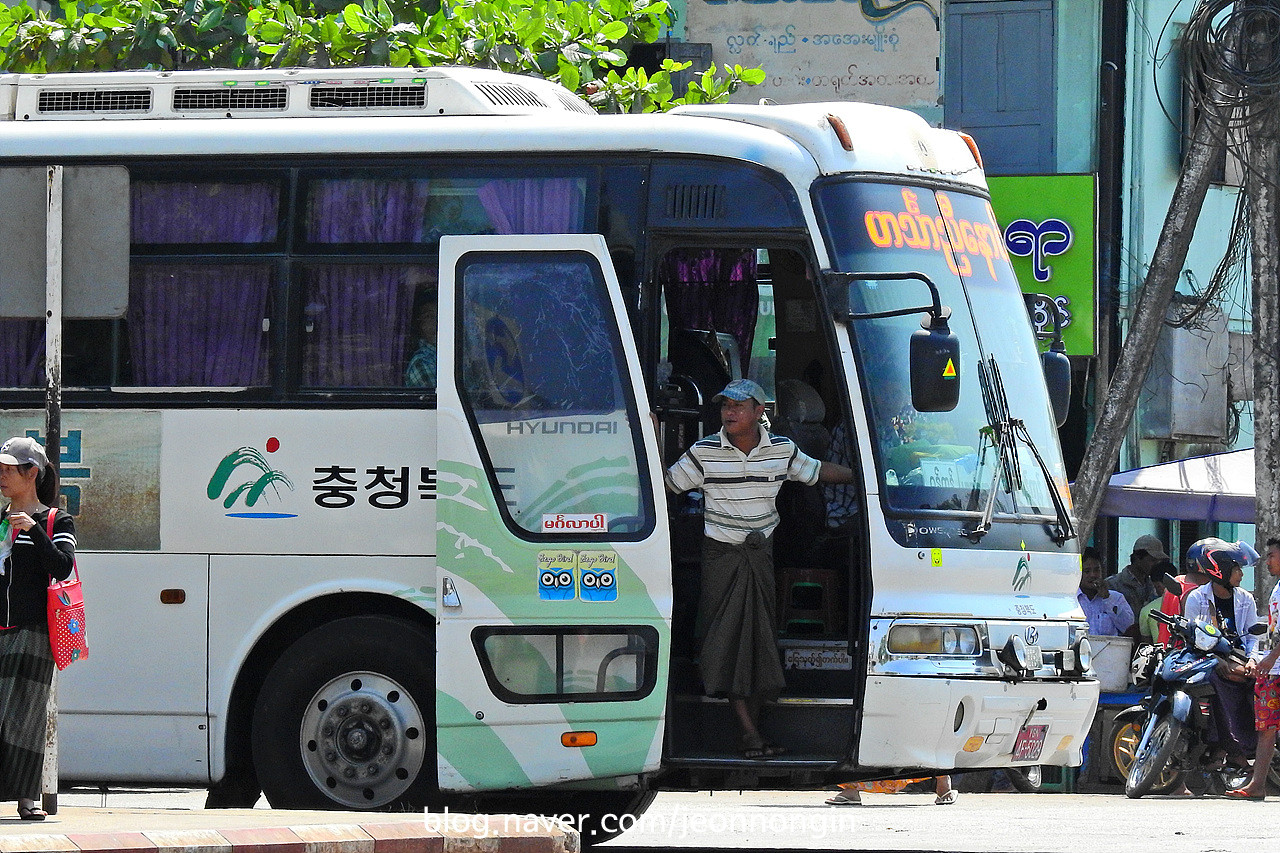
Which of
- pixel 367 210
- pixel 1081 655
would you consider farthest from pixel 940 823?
pixel 367 210

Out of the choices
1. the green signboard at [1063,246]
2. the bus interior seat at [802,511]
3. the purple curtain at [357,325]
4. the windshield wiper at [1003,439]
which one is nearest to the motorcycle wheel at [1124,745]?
the green signboard at [1063,246]

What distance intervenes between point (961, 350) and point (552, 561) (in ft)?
6.45

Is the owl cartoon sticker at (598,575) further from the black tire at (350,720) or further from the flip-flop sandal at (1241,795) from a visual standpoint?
the flip-flop sandal at (1241,795)

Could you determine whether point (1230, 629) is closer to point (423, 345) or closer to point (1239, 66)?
point (1239, 66)

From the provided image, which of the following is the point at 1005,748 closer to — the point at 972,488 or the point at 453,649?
the point at 972,488

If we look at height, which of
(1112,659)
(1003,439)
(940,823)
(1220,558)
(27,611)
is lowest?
(940,823)

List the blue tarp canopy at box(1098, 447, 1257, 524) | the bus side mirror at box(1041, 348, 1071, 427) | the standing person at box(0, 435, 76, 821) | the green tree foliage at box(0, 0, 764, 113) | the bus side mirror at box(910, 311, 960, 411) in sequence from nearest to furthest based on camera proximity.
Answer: the standing person at box(0, 435, 76, 821) < the bus side mirror at box(910, 311, 960, 411) < the bus side mirror at box(1041, 348, 1071, 427) < the green tree foliage at box(0, 0, 764, 113) < the blue tarp canopy at box(1098, 447, 1257, 524)

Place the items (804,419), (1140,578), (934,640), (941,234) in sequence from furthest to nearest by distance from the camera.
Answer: (1140,578), (804,419), (941,234), (934,640)

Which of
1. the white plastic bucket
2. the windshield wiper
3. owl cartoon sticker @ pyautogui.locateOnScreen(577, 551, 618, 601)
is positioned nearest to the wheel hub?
owl cartoon sticker @ pyautogui.locateOnScreen(577, 551, 618, 601)

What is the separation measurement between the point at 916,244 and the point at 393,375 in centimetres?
228

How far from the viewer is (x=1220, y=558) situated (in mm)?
14555

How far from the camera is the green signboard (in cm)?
2055

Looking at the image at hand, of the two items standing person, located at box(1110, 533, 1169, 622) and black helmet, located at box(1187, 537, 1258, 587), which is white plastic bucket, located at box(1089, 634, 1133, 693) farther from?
standing person, located at box(1110, 533, 1169, 622)

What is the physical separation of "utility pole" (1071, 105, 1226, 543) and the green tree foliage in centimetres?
Answer: 438
